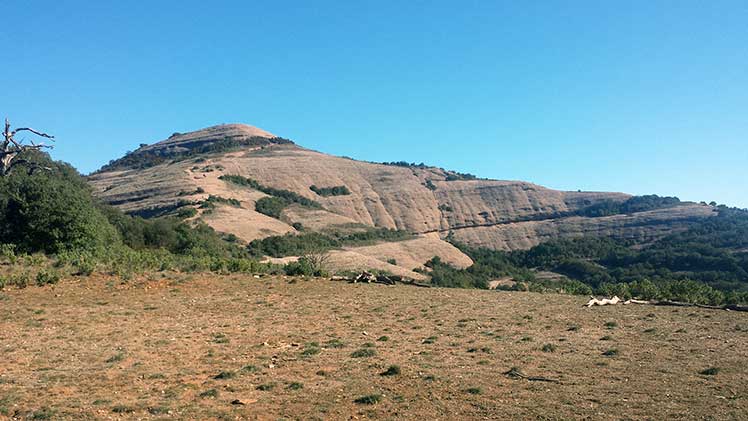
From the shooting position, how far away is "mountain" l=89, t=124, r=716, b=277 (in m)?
79.8

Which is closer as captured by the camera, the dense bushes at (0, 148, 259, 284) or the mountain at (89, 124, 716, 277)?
the dense bushes at (0, 148, 259, 284)

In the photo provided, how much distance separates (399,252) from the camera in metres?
75.0

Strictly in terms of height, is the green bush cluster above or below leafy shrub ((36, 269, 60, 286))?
above

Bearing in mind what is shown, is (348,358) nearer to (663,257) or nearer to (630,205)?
(663,257)

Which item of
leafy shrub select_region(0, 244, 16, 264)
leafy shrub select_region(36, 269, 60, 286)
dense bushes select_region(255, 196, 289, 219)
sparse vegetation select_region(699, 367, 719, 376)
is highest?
dense bushes select_region(255, 196, 289, 219)

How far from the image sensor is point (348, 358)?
13180 mm

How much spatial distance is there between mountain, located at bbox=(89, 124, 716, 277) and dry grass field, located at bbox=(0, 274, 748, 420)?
150 ft

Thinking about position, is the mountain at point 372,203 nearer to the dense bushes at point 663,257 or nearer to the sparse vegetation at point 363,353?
the dense bushes at point 663,257

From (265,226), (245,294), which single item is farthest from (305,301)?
(265,226)

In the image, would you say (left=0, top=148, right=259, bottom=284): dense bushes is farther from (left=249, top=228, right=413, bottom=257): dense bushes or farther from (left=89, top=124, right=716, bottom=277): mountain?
(left=89, top=124, right=716, bottom=277): mountain

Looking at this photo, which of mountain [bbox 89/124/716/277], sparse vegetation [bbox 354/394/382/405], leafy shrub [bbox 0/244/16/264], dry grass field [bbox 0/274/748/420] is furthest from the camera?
mountain [bbox 89/124/716/277]

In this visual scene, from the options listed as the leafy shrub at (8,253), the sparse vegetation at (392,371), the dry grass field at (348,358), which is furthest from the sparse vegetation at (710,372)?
the leafy shrub at (8,253)

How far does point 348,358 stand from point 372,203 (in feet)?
355

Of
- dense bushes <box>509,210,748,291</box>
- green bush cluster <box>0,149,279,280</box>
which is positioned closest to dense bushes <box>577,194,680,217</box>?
dense bushes <box>509,210,748,291</box>
